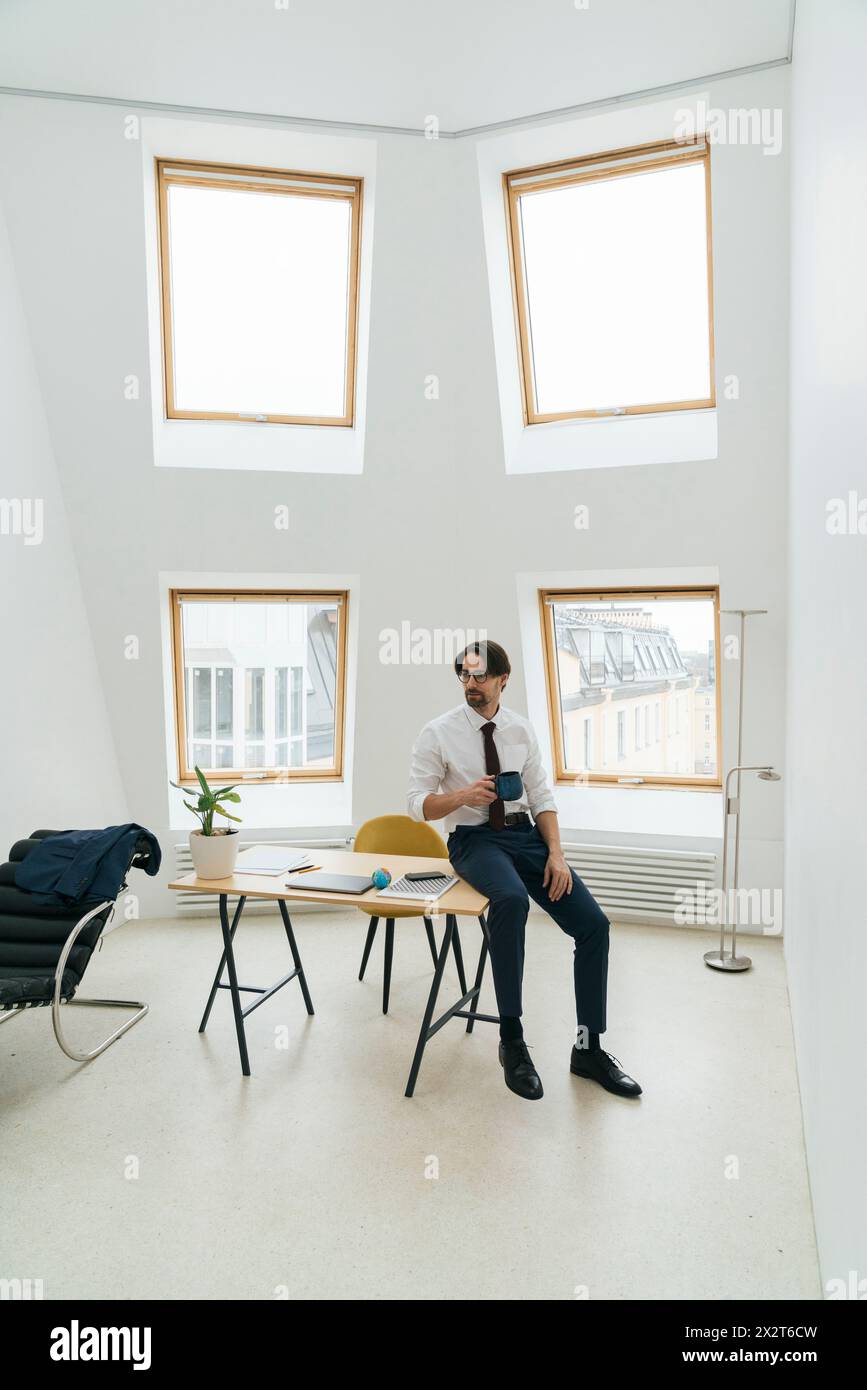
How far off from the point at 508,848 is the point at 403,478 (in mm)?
2396

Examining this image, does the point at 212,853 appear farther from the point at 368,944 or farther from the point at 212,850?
the point at 368,944

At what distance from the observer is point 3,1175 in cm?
276

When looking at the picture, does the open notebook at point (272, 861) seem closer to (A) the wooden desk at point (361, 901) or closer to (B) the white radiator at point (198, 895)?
(A) the wooden desk at point (361, 901)

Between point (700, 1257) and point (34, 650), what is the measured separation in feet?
12.3

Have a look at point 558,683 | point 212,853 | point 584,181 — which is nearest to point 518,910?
point 212,853

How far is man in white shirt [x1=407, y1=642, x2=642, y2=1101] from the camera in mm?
3234

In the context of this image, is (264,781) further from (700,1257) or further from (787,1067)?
(700,1257)

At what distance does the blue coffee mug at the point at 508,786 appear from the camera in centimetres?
352

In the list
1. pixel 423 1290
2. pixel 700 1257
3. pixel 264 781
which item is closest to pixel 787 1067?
pixel 700 1257

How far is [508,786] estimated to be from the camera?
11.6ft

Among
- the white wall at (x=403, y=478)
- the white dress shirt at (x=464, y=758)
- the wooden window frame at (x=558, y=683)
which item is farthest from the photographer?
the wooden window frame at (x=558, y=683)

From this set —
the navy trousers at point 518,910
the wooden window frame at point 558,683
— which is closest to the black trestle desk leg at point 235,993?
the navy trousers at point 518,910

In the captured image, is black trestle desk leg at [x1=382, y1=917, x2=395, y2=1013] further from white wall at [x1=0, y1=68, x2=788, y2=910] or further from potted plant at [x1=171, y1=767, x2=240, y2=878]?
white wall at [x1=0, y1=68, x2=788, y2=910]

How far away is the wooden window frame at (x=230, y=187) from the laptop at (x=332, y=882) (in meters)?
2.91
